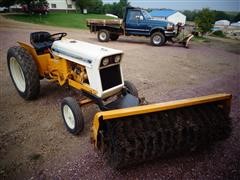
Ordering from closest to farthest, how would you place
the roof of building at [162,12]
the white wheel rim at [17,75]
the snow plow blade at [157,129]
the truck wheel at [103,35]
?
the snow plow blade at [157,129], the white wheel rim at [17,75], the truck wheel at [103,35], the roof of building at [162,12]

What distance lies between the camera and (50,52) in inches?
174

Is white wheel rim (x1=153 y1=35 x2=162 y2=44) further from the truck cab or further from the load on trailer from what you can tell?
the truck cab

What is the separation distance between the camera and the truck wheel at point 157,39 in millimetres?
11914

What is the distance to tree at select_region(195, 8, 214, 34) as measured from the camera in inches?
731

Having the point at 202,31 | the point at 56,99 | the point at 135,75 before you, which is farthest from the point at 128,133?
the point at 202,31

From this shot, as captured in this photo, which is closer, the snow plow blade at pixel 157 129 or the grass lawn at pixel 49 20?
the snow plow blade at pixel 157 129

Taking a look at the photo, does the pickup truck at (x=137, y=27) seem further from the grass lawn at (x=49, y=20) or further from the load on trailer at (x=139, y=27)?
the grass lawn at (x=49, y=20)

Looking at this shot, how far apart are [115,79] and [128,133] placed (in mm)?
1248

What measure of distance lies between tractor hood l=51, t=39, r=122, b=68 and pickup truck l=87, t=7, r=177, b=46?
335 inches

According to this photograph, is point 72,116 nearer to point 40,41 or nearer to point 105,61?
point 105,61

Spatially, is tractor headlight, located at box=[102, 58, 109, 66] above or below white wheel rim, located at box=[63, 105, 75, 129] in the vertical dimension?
above

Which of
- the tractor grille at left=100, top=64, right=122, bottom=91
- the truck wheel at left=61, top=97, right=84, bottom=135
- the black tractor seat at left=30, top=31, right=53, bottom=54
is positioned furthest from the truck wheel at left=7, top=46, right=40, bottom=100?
the tractor grille at left=100, top=64, right=122, bottom=91

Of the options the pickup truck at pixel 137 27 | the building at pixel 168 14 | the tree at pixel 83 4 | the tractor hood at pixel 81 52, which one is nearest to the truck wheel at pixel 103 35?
the pickup truck at pixel 137 27

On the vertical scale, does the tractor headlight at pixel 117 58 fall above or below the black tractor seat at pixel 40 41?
below
